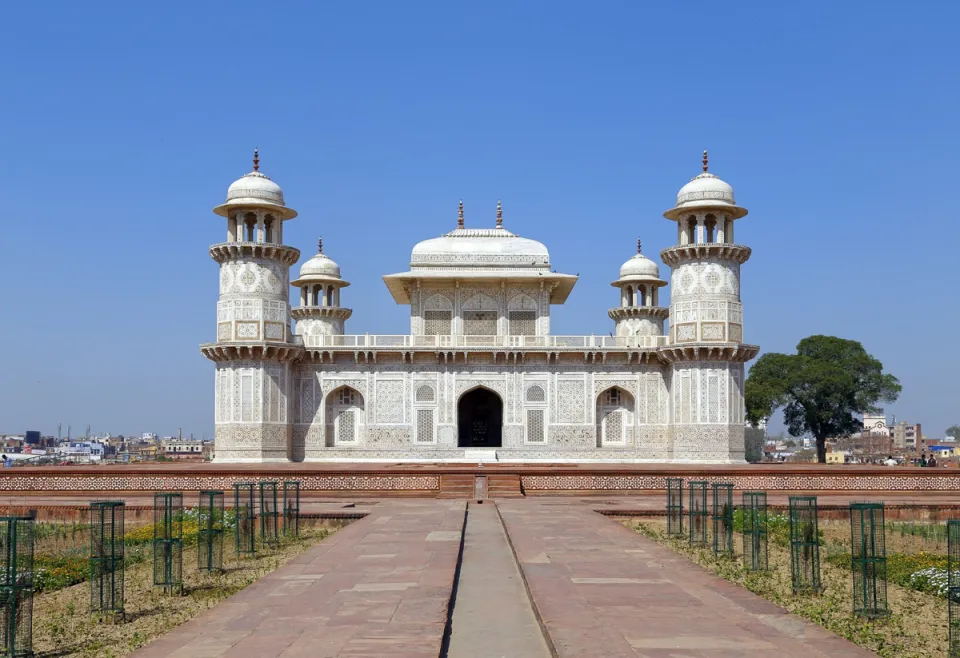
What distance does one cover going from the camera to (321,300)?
37.6m

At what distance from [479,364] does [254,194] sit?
805cm

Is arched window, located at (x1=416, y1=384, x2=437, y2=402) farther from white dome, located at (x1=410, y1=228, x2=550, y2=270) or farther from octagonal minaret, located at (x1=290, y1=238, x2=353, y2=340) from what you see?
octagonal minaret, located at (x1=290, y1=238, x2=353, y2=340)

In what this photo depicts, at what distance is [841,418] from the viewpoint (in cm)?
4103

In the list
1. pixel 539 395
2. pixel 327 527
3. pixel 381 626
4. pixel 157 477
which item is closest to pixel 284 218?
pixel 539 395

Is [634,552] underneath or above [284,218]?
underneath

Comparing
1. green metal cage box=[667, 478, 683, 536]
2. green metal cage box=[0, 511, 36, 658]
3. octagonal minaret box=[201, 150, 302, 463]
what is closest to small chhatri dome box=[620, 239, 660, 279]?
octagonal minaret box=[201, 150, 302, 463]

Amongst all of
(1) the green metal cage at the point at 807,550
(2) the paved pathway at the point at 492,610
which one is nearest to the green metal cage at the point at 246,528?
(2) the paved pathway at the point at 492,610

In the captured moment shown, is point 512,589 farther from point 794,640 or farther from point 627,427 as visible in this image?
point 627,427

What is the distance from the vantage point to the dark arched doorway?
32719 millimetres

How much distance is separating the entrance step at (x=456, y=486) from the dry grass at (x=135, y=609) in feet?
25.6

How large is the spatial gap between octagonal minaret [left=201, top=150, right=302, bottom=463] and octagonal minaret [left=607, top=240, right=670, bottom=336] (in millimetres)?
12834

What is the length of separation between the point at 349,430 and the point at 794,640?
959 inches

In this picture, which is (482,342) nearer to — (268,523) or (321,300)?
(321,300)

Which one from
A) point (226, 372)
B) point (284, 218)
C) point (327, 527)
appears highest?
point (284, 218)
